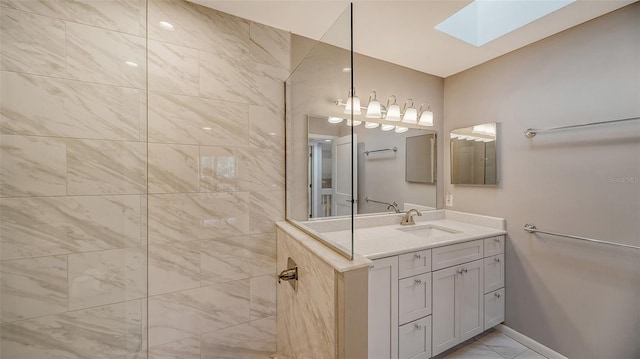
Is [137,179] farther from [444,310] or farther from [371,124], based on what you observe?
[444,310]

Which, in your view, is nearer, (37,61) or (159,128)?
(37,61)

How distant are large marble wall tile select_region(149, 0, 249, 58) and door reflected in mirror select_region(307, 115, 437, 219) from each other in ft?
2.37

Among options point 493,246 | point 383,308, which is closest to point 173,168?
point 383,308

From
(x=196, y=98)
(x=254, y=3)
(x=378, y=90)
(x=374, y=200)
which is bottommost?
(x=374, y=200)

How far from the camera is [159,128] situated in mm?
1369

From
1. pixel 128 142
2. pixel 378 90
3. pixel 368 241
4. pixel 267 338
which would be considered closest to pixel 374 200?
pixel 368 241

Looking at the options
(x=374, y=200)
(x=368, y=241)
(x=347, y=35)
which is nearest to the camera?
(x=347, y=35)

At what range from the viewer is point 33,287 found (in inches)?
43.4

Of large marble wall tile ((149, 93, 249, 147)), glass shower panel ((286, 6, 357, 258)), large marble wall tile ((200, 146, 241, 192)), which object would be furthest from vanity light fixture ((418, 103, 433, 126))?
large marble wall tile ((200, 146, 241, 192))

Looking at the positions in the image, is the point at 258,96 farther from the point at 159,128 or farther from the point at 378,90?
the point at 378,90

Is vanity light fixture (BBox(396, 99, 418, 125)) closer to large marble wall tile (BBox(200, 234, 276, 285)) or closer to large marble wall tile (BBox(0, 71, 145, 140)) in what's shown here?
large marble wall tile (BBox(200, 234, 276, 285))

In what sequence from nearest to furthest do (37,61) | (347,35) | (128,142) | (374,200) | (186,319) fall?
(347,35) < (37,61) < (128,142) < (186,319) < (374,200)

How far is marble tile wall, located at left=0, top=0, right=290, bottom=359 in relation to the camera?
1.09m

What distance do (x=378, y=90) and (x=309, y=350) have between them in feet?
6.59
